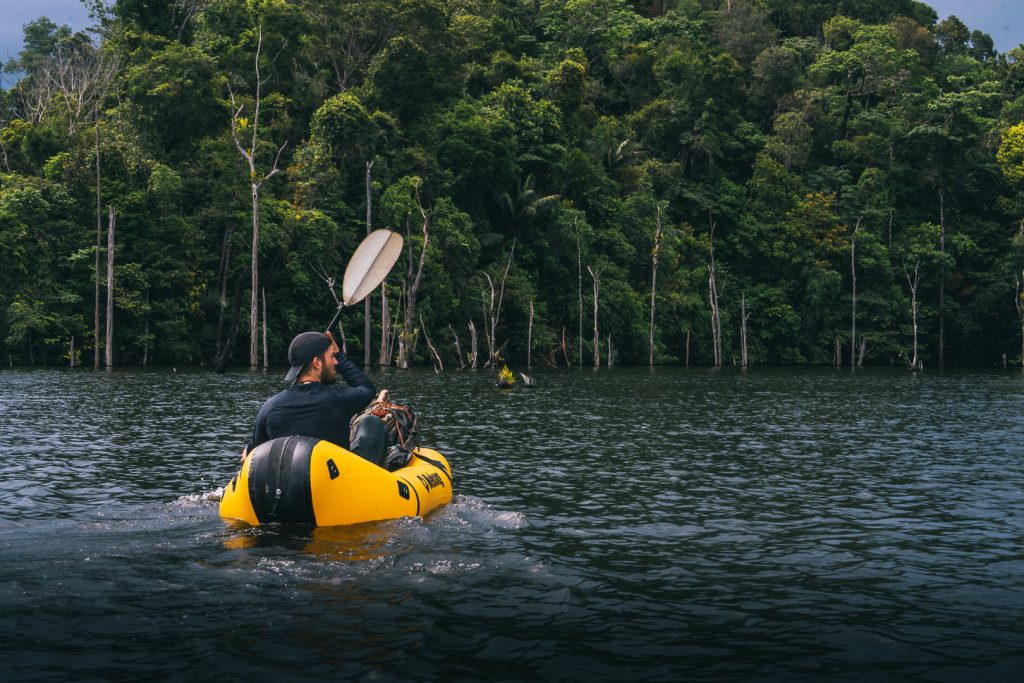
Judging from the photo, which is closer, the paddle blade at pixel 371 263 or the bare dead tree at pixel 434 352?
the paddle blade at pixel 371 263

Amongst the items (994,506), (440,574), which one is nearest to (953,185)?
(994,506)

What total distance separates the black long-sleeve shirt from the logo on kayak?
1559mm

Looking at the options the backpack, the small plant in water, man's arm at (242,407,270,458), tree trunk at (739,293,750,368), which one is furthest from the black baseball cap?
tree trunk at (739,293,750,368)

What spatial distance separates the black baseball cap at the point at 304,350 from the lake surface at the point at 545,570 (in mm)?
1615

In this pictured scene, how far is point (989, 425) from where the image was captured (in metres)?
22.8

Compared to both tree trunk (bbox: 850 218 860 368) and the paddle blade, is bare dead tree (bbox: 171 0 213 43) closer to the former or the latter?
tree trunk (bbox: 850 218 860 368)

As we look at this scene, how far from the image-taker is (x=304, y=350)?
30.5 ft

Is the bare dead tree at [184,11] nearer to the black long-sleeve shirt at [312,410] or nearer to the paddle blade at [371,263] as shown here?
the paddle blade at [371,263]

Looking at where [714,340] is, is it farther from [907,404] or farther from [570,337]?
[907,404]

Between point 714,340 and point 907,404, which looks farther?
point 714,340

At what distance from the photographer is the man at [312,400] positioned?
938 cm

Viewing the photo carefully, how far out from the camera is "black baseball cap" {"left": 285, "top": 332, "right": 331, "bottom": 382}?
A: 9.30 m

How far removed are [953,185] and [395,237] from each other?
237ft

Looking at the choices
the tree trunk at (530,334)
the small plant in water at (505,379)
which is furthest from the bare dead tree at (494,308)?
the small plant in water at (505,379)
